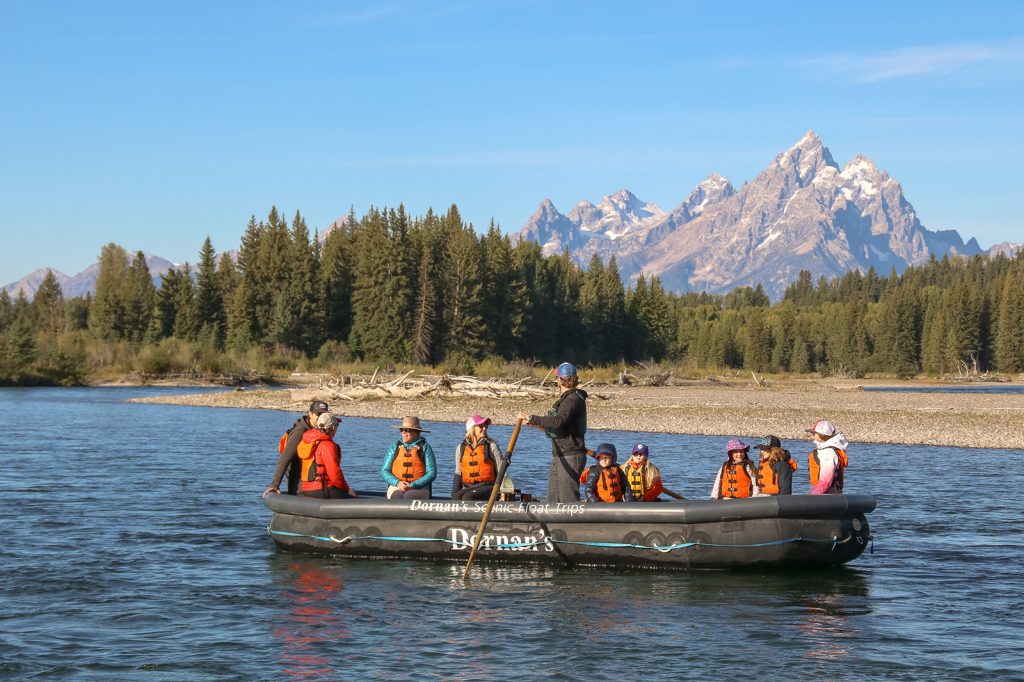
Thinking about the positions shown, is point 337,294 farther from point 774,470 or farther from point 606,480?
point 774,470

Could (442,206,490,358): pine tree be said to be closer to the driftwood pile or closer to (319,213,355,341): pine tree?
(319,213,355,341): pine tree

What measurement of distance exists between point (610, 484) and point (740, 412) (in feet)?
98.9

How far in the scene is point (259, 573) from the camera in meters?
15.7

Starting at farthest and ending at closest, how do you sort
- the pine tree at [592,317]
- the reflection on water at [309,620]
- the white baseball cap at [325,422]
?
the pine tree at [592,317]
the white baseball cap at [325,422]
the reflection on water at [309,620]

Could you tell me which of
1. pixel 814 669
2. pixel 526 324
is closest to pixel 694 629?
pixel 814 669

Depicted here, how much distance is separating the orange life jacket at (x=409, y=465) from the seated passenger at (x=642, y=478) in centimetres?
314

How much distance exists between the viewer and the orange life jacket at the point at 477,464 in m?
16.5

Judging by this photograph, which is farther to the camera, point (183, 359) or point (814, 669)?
point (183, 359)

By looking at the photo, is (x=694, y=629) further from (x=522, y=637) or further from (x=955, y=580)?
(x=955, y=580)

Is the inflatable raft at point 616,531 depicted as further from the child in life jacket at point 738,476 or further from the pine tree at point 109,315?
Answer: the pine tree at point 109,315

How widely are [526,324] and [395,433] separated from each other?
56.9m

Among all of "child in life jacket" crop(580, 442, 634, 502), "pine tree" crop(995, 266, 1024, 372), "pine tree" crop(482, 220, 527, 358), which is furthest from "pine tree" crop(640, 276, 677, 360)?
"child in life jacket" crop(580, 442, 634, 502)

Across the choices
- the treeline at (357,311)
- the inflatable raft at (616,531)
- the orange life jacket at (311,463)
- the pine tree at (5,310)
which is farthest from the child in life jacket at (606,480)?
the pine tree at (5,310)

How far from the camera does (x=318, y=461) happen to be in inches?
666
